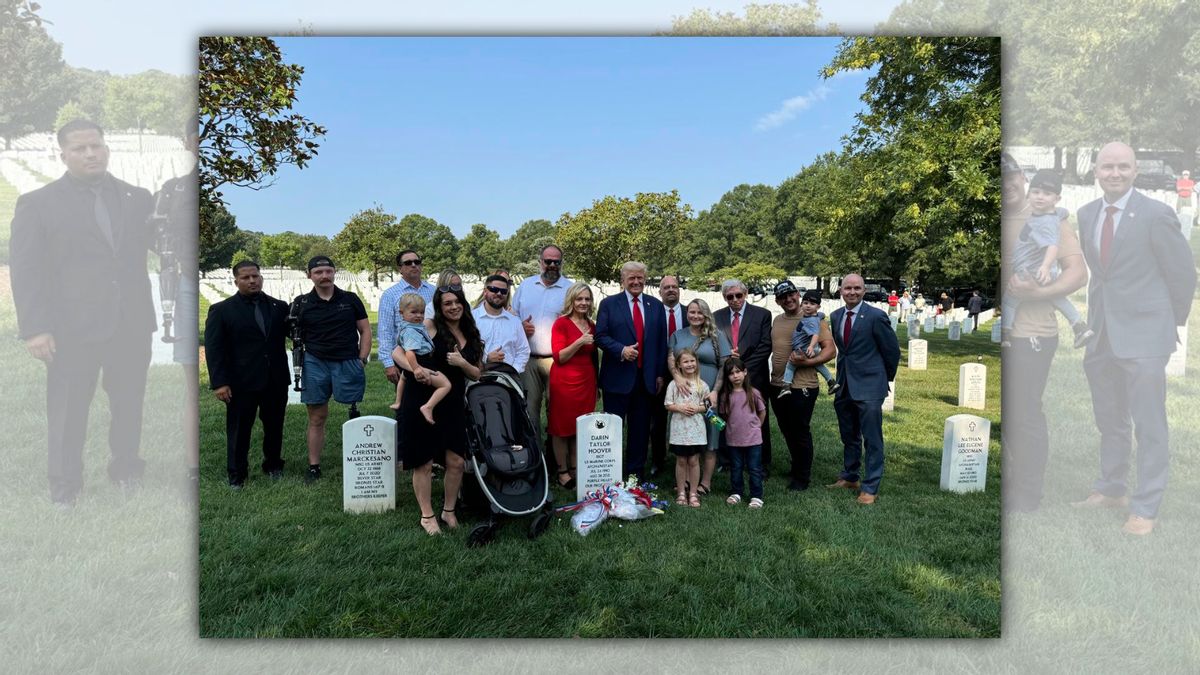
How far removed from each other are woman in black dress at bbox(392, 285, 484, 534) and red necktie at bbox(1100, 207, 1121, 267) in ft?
13.2

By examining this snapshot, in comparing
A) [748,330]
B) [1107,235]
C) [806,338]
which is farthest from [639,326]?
[1107,235]

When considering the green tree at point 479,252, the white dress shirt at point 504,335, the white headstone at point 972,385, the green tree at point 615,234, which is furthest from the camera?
the green tree at point 615,234

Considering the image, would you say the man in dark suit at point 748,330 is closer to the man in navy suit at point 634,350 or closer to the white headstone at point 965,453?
the man in navy suit at point 634,350

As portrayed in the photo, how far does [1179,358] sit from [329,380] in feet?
20.8

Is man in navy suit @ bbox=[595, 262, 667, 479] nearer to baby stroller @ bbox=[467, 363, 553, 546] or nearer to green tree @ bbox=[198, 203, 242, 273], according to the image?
baby stroller @ bbox=[467, 363, 553, 546]

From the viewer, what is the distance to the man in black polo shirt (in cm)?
562

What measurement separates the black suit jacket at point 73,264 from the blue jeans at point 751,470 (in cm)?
440

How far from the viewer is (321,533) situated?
15.0 feet

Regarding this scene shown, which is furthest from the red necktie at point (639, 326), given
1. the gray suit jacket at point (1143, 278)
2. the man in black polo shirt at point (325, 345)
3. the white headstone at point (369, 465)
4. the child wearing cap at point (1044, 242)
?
the gray suit jacket at point (1143, 278)

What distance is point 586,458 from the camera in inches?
211

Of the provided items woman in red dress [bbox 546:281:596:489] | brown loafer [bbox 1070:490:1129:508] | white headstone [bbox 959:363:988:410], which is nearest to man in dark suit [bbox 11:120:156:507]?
woman in red dress [bbox 546:281:596:489]

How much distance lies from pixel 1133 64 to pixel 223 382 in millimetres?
6828

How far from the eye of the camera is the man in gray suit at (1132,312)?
12.1ft

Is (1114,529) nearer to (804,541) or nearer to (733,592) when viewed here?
(804,541)
